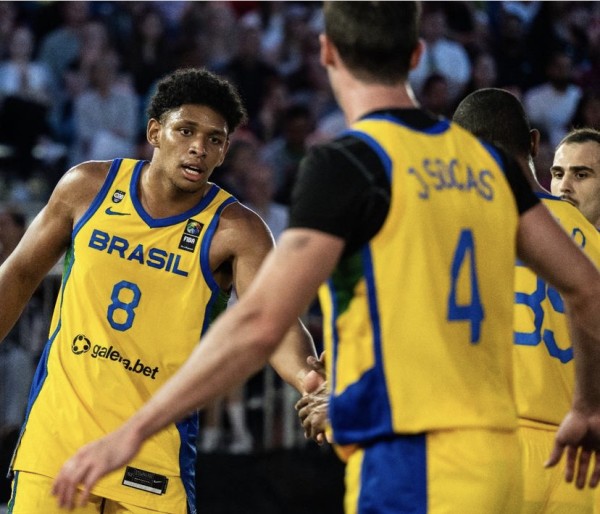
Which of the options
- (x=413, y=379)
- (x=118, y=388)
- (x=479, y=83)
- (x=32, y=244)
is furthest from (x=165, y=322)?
(x=479, y=83)

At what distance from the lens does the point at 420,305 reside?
9.61 feet

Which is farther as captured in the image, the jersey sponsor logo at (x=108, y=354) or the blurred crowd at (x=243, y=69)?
the blurred crowd at (x=243, y=69)

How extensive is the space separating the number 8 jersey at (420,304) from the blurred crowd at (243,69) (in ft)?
24.1

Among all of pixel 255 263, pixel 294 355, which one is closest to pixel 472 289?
pixel 294 355

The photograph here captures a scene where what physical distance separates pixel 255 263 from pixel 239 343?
222 cm

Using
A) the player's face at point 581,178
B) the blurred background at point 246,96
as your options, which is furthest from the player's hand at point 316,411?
the blurred background at point 246,96

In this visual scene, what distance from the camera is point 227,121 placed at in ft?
17.3

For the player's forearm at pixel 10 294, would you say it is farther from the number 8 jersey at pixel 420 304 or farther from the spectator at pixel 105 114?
the spectator at pixel 105 114

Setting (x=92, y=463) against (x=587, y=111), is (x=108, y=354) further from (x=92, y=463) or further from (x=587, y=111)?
(x=587, y=111)

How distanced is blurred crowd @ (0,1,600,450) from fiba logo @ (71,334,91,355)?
512 centimetres

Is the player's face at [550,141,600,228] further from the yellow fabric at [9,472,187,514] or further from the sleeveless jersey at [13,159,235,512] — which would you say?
the yellow fabric at [9,472,187,514]

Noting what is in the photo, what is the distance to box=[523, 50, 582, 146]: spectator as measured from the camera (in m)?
12.4

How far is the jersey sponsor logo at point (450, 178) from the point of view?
116 inches

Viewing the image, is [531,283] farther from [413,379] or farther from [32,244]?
[32,244]
